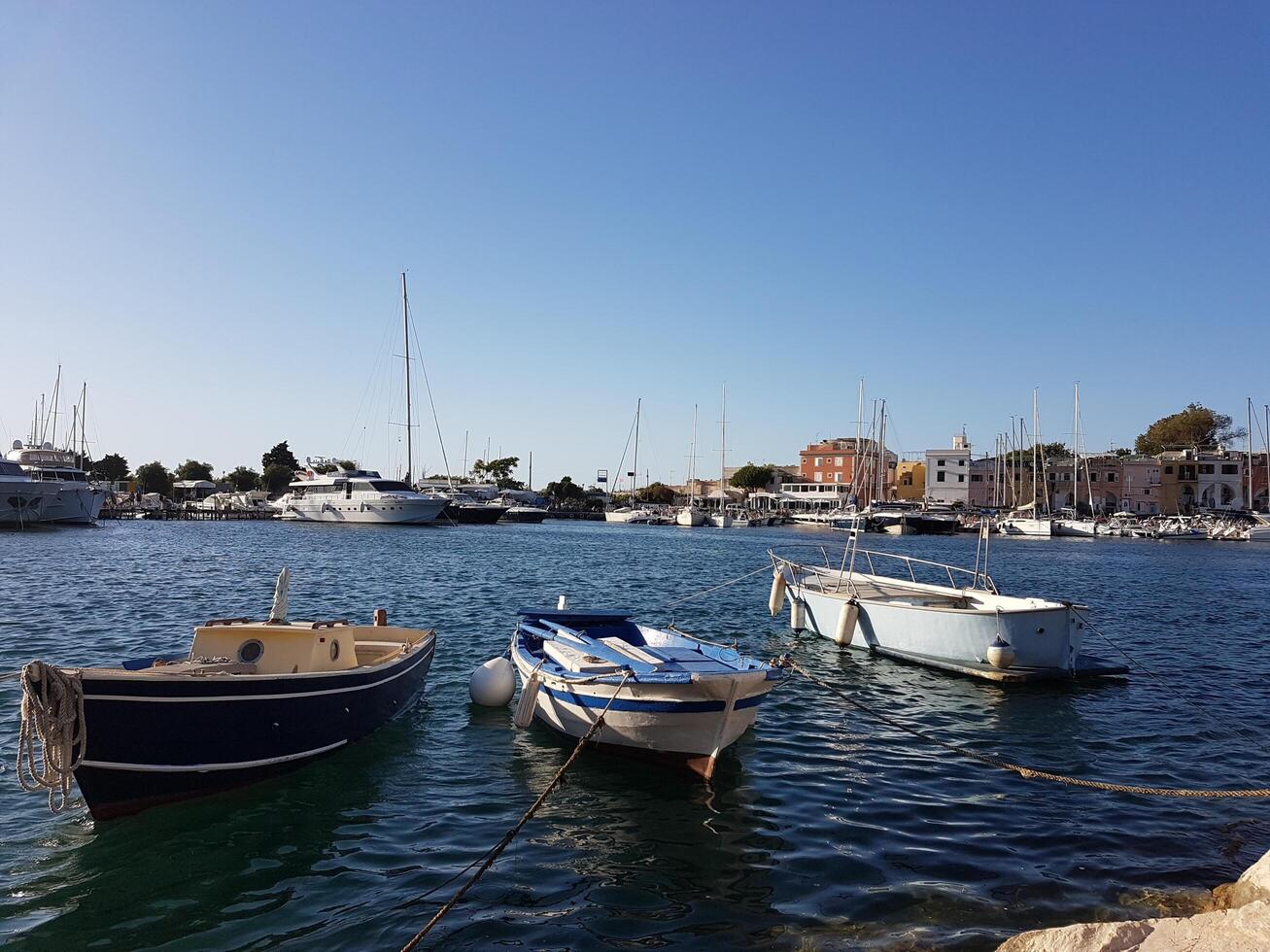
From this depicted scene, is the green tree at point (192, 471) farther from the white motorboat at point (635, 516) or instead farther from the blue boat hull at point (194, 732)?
the blue boat hull at point (194, 732)

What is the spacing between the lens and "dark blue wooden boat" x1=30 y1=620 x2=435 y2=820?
26.5 ft

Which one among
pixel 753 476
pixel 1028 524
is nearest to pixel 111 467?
pixel 753 476

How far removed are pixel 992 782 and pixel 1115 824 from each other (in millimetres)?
1588

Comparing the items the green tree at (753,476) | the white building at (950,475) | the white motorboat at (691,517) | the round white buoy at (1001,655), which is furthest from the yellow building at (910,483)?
the round white buoy at (1001,655)

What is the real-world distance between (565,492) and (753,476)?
136 feet

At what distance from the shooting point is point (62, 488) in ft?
225

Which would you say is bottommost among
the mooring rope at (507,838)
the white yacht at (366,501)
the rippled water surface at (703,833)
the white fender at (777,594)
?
the rippled water surface at (703,833)

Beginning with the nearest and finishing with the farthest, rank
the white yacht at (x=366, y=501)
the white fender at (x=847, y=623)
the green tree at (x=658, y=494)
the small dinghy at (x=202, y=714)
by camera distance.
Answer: the small dinghy at (x=202, y=714) → the white fender at (x=847, y=623) → the white yacht at (x=366, y=501) → the green tree at (x=658, y=494)

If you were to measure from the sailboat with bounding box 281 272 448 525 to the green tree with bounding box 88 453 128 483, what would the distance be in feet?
208

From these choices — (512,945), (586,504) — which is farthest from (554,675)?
(586,504)

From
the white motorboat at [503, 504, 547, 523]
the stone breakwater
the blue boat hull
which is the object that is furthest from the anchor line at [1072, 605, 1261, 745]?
the white motorboat at [503, 504, 547, 523]

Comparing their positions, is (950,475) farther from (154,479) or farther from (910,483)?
(154,479)

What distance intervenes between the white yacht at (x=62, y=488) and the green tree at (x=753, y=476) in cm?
10137

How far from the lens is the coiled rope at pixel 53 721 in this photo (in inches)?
293
